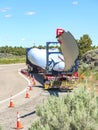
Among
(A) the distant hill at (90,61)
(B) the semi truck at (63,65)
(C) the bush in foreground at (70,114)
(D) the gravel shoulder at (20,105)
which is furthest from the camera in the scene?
(A) the distant hill at (90,61)

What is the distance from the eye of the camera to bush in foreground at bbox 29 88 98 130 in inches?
344

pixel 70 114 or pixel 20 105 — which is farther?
pixel 20 105

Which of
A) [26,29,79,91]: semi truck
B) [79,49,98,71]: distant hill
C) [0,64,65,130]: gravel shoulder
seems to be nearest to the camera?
[0,64,65,130]: gravel shoulder

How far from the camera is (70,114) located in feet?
30.7

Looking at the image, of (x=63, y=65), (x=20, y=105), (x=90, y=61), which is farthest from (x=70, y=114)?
(x=90, y=61)

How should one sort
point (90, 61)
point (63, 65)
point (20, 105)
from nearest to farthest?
point (20, 105)
point (63, 65)
point (90, 61)

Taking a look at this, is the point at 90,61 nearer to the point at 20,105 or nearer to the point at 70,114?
the point at 20,105

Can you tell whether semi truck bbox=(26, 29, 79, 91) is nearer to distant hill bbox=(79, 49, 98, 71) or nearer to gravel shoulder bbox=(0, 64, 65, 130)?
gravel shoulder bbox=(0, 64, 65, 130)

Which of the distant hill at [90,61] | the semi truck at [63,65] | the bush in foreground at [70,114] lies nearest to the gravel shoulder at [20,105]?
the semi truck at [63,65]

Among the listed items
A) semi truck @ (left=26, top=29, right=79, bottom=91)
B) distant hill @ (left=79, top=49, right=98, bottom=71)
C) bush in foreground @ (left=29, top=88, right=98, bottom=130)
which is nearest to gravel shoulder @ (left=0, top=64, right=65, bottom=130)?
semi truck @ (left=26, top=29, right=79, bottom=91)

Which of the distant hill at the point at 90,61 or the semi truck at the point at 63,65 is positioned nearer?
the semi truck at the point at 63,65

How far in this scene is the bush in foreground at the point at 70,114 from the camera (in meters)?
8.75

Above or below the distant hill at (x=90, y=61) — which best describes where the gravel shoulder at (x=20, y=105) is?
below

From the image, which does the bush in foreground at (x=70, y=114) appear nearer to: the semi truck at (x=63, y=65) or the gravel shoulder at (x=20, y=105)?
the gravel shoulder at (x=20, y=105)
